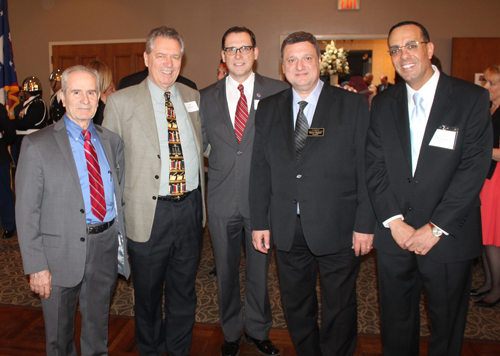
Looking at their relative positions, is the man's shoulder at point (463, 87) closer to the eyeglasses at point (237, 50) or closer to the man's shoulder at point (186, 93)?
the eyeglasses at point (237, 50)

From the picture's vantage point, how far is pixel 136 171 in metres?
2.12

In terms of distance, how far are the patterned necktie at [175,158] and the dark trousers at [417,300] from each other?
3.83 ft

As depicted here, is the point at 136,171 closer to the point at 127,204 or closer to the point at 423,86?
the point at 127,204

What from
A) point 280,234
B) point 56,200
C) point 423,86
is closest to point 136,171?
point 56,200

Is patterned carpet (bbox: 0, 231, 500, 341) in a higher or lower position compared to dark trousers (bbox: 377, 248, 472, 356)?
lower

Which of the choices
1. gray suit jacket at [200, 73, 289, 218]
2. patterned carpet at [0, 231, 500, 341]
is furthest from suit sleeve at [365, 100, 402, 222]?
patterned carpet at [0, 231, 500, 341]

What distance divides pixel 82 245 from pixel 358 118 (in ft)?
4.98

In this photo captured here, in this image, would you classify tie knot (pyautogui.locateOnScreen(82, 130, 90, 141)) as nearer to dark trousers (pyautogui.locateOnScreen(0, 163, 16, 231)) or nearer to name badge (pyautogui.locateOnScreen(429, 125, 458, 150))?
name badge (pyautogui.locateOnScreen(429, 125, 458, 150))

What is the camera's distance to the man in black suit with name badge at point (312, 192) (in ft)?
6.33

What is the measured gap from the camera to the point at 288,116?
2.03 metres

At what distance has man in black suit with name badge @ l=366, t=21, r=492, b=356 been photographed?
1.70 meters

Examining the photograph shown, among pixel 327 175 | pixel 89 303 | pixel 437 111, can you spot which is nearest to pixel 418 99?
pixel 437 111

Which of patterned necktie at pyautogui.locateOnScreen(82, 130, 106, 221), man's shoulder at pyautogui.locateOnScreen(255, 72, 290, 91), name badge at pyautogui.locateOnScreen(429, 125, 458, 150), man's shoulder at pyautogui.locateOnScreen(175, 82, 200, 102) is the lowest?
patterned necktie at pyautogui.locateOnScreen(82, 130, 106, 221)

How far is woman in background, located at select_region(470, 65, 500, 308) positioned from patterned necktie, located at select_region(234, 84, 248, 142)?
2.03 metres
